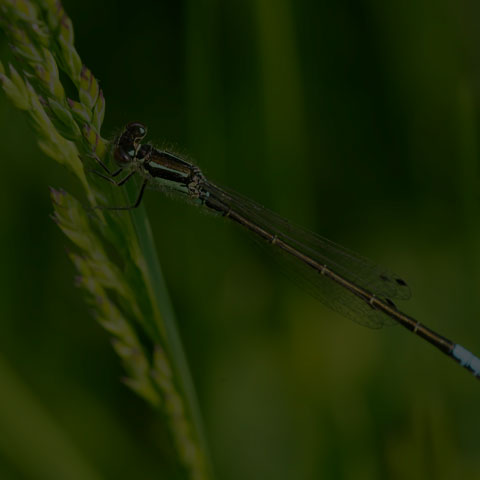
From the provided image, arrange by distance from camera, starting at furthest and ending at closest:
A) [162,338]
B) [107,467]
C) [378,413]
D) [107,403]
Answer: [107,403] < [107,467] < [378,413] < [162,338]

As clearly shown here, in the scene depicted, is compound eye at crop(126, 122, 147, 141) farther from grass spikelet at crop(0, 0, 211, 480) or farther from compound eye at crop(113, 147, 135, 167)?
grass spikelet at crop(0, 0, 211, 480)

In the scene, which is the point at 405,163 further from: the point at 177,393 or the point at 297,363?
the point at 177,393

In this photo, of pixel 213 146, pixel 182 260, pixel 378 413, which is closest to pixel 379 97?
pixel 213 146

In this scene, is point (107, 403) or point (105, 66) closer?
point (107, 403)

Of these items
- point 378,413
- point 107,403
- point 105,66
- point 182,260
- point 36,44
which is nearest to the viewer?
point 36,44

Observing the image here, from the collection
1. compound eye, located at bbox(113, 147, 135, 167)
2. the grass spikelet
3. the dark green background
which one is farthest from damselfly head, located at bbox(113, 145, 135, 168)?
the grass spikelet

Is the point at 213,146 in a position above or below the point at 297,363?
above

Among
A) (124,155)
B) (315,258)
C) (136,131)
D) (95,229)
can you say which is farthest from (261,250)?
(95,229)

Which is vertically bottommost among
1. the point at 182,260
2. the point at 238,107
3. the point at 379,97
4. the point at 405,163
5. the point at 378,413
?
the point at 378,413
